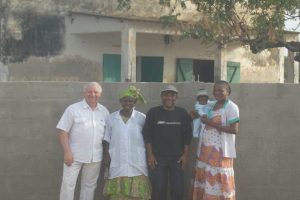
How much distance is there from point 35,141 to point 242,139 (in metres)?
2.32

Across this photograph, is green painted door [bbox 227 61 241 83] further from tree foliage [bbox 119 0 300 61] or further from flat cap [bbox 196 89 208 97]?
flat cap [bbox 196 89 208 97]

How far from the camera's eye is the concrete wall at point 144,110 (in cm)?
578

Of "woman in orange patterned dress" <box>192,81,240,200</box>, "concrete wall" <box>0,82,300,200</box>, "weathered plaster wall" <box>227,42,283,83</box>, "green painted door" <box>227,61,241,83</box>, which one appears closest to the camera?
"woman in orange patterned dress" <box>192,81,240,200</box>

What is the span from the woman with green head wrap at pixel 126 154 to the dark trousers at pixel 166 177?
0.09m

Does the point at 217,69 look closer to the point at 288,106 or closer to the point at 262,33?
the point at 262,33

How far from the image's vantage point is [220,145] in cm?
527

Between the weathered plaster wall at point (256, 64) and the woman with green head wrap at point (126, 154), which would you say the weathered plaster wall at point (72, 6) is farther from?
the woman with green head wrap at point (126, 154)

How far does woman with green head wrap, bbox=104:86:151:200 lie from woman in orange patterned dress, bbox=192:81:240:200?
622 millimetres

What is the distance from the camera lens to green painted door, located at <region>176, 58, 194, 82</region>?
54.7ft

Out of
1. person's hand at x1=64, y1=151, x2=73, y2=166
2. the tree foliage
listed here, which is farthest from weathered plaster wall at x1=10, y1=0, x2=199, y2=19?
person's hand at x1=64, y1=151, x2=73, y2=166

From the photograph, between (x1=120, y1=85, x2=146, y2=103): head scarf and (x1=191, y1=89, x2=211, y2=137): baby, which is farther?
(x1=191, y1=89, x2=211, y2=137): baby

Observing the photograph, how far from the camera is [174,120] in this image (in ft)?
17.6

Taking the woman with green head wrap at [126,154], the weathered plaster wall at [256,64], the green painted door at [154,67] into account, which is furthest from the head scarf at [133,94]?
the weathered plaster wall at [256,64]

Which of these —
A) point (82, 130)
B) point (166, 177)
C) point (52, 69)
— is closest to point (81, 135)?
point (82, 130)
